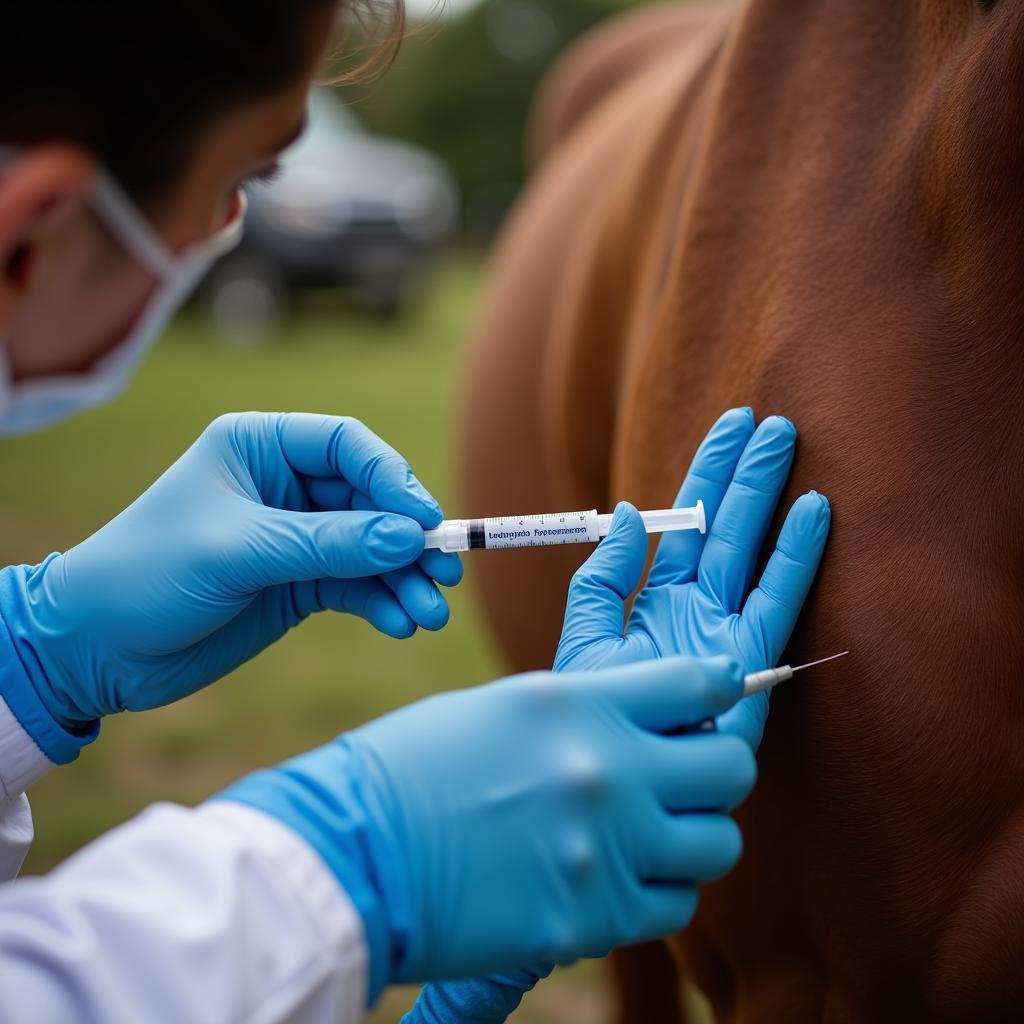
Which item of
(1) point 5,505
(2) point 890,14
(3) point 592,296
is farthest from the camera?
(1) point 5,505

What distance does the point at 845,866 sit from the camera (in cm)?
83

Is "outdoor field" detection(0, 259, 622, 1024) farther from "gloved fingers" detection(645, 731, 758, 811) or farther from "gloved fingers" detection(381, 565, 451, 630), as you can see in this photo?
"gloved fingers" detection(645, 731, 758, 811)

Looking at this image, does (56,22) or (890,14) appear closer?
(56,22)

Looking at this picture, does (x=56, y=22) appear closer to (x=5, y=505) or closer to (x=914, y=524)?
(x=914, y=524)

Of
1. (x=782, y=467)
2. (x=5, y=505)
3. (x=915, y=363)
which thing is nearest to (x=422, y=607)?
(x=782, y=467)

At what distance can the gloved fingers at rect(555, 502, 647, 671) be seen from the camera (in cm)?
96

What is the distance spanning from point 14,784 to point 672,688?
64 centimetres

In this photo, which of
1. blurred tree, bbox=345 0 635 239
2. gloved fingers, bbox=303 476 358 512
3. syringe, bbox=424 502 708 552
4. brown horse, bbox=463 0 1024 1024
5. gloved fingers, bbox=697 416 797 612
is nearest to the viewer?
brown horse, bbox=463 0 1024 1024

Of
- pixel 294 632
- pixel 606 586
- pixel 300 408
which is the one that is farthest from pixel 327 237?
pixel 606 586

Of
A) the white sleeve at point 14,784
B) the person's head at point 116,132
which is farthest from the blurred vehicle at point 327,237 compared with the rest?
the person's head at point 116,132

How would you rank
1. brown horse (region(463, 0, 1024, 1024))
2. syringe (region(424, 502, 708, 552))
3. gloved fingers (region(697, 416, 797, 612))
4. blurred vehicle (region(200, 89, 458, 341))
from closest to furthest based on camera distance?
brown horse (region(463, 0, 1024, 1024)) → gloved fingers (region(697, 416, 797, 612)) → syringe (region(424, 502, 708, 552)) → blurred vehicle (region(200, 89, 458, 341))

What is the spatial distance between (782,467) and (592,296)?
2.12 ft

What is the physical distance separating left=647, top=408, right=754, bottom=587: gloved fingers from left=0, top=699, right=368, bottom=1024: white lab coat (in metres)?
0.40

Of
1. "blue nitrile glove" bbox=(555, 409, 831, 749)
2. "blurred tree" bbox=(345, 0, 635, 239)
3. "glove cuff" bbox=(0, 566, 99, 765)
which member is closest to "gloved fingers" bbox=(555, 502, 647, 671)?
"blue nitrile glove" bbox=(555, 409, 831, 749)
